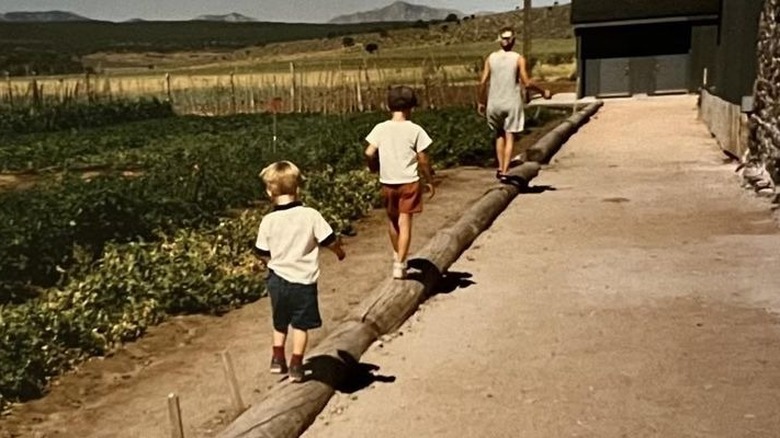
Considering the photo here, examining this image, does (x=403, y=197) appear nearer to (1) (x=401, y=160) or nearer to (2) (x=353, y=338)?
(1) (x=401, y=160)

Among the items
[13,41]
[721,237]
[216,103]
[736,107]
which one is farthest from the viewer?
[13,41]

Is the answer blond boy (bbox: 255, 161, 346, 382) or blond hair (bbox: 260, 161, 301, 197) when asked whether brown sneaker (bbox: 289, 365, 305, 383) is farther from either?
blond hair (bbox: 260, 161, 301, 197)

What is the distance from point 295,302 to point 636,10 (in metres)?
30.4

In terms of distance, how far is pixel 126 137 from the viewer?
2314 cm

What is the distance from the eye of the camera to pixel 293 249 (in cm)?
539

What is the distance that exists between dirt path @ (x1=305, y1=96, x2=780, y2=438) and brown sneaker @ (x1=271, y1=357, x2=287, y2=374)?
375 mm

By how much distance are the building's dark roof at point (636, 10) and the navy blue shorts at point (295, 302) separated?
30.0 metres

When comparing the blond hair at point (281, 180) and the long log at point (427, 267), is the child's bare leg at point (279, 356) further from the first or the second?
the long log at point (427, 267)

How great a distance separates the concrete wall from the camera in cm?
1402

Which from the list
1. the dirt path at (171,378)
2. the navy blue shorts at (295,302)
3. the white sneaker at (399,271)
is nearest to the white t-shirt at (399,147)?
the white sneaker at (399,271)

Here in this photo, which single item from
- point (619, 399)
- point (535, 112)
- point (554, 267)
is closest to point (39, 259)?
point (554, 267)

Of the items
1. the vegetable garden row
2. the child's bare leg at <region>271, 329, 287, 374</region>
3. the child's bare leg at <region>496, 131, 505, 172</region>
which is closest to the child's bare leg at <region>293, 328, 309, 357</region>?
the child's bare leg at <region>271, 329, 287, 374</region>

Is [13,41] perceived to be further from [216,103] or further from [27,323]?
[27,323]

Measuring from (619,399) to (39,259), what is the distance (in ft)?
18.2
